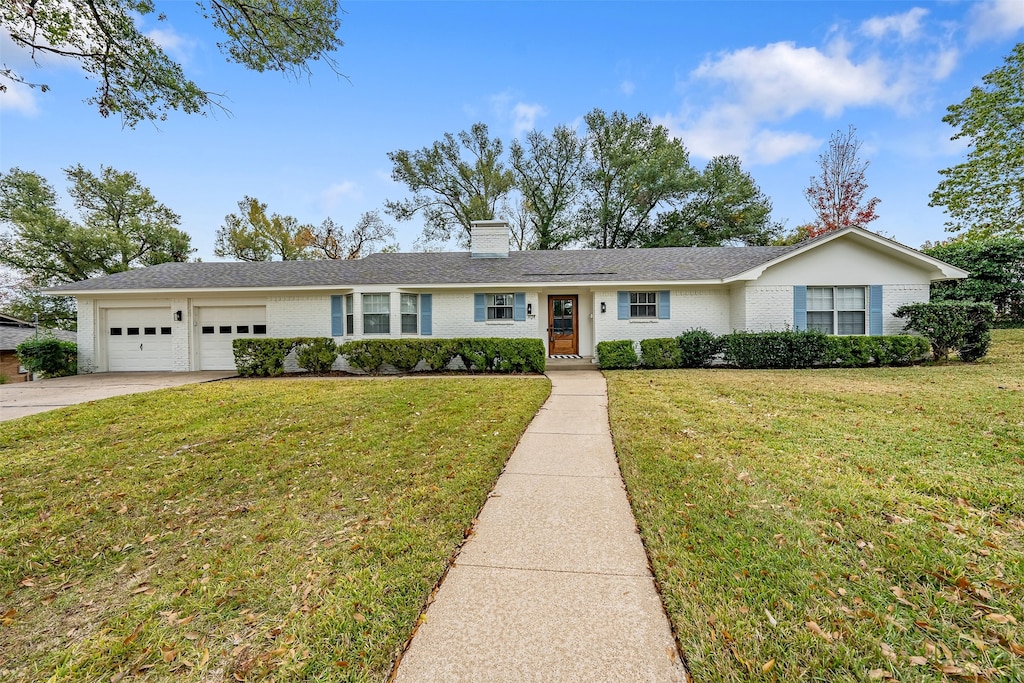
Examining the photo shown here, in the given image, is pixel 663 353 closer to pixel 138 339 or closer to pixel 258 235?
pixel 138 339

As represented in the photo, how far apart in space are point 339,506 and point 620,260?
44.5 feet

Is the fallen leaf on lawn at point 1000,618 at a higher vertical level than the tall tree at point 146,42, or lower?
lower

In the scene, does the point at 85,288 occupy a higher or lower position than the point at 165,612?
higher

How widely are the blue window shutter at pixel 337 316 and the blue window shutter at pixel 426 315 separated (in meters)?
2.59

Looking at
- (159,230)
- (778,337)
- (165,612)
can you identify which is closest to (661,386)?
(778,337)

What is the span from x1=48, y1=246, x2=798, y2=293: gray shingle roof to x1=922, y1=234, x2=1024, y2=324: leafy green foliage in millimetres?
6734

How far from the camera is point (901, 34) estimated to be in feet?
38.0

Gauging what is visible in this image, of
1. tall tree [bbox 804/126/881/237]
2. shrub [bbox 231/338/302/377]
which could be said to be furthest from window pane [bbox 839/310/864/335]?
shrub [bbox 231/338/302/377]

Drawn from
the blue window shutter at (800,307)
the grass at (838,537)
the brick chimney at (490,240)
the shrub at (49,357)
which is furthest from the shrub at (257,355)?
the blue window shutter at (800,307)

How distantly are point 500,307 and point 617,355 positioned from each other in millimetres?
4068

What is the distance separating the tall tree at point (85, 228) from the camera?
22.8 m

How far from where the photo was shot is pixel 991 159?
17578mm

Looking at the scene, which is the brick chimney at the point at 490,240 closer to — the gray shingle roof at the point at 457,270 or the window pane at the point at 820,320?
the gray shingle roof at the point at 457,270

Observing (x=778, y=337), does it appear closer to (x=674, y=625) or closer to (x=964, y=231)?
(x=674, y=625)
